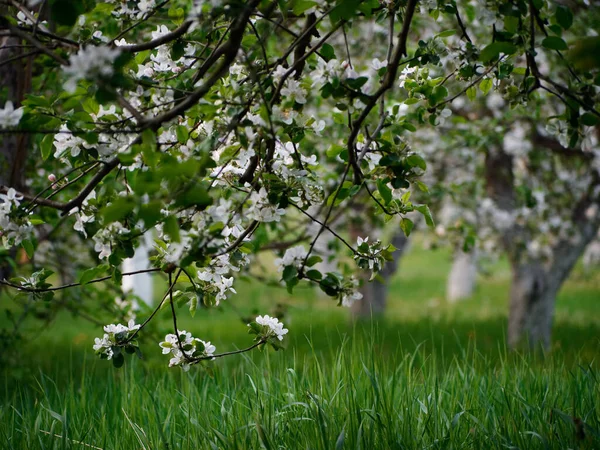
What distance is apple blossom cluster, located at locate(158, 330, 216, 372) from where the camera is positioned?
6.59 feet

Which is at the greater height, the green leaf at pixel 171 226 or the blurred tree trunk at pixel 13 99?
the blurred tree trunk at pixel 13 99

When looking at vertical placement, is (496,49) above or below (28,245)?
above

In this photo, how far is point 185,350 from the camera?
2035 millimetres

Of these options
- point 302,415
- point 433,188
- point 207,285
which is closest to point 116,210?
point 207,285

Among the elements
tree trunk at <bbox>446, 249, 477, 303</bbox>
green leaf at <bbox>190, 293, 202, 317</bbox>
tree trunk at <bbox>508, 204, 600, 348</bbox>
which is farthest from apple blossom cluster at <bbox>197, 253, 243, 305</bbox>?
tree trunk at <bbox>446, 249, 477, 303</bbox>

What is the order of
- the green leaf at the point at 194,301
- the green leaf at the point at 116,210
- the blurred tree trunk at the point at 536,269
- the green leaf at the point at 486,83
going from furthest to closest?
1. the blurred tree trunk at the point at 536,269
2. the green leaf at the point at 486,83
3. the green leaf at the point at 194,301
4. the green leaf at the point at 116,210

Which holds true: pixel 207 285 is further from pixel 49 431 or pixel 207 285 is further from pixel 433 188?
pixel 433 188

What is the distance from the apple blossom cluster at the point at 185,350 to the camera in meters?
2.01

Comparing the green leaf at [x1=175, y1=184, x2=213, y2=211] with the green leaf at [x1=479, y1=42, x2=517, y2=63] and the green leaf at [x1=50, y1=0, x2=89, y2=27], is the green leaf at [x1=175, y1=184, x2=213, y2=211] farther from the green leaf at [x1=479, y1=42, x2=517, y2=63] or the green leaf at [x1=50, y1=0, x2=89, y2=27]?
the green leaf at [x1=479, y1=42, x2=517, y2=63]

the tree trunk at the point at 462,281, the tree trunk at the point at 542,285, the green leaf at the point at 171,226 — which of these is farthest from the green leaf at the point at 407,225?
the tree trunk at the point at 462,281

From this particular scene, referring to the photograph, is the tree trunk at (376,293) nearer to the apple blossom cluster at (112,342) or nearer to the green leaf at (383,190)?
the apple blossom cluster at (112,342)

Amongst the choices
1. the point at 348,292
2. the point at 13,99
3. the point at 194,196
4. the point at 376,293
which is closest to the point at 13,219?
the point at 194,196

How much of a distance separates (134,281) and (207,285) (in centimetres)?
584

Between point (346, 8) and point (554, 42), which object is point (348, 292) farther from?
point (554, 42)
